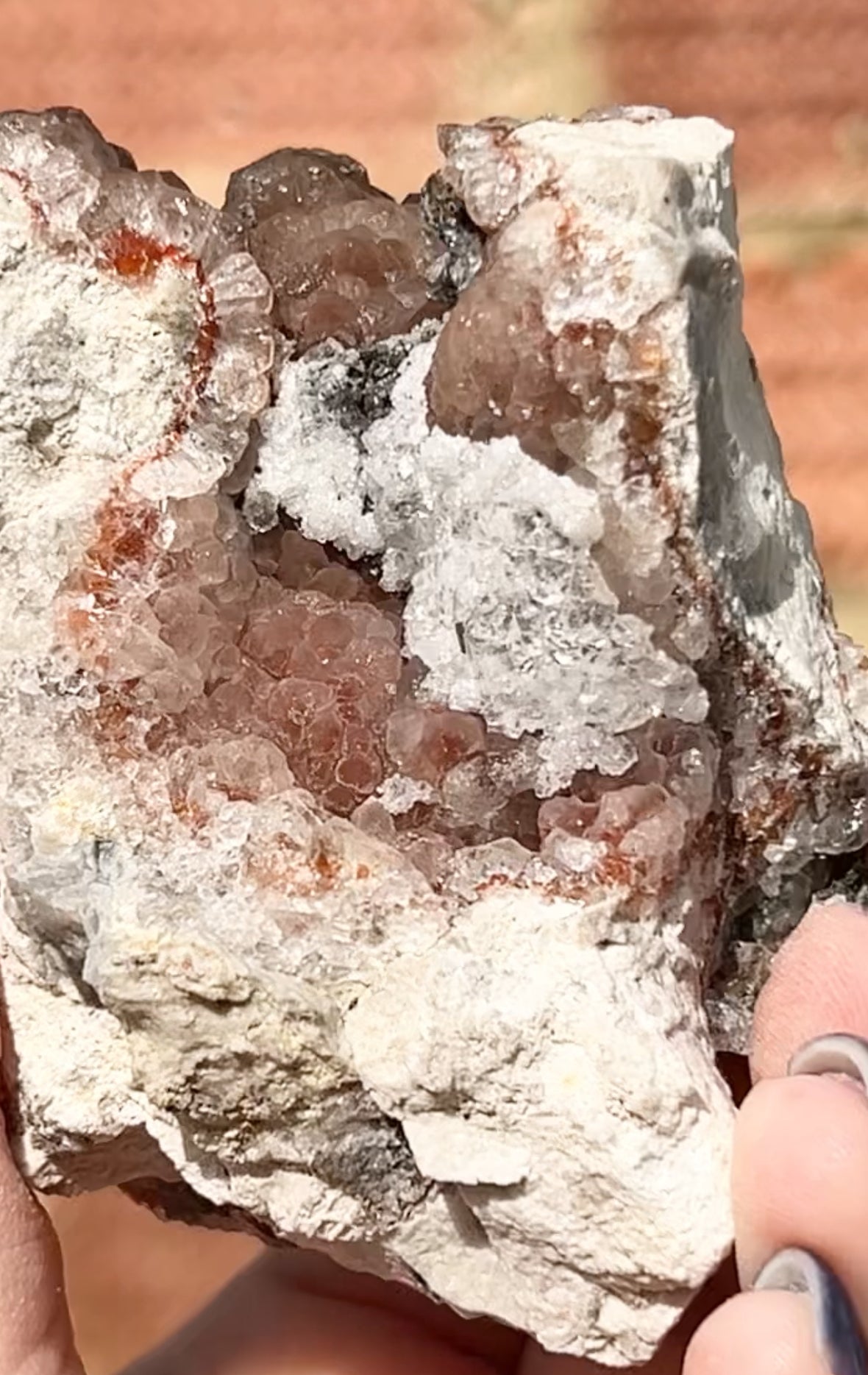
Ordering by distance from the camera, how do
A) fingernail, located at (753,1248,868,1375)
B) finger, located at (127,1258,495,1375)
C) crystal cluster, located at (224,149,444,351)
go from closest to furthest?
fingernail, located at (753,1248,868,1375) → crystal cluster, located at (224,149,444,351) → finger, located at (127,1258,495,1375)

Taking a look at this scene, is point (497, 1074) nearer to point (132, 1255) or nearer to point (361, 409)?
point (361, 409)

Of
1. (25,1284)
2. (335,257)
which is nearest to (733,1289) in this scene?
(25,1284)

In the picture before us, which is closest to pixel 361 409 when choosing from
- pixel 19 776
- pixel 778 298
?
pixel 19 776

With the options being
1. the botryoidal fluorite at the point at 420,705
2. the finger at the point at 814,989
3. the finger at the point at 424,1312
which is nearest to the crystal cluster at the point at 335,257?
the botryoidal fluorite at the point at 420,705

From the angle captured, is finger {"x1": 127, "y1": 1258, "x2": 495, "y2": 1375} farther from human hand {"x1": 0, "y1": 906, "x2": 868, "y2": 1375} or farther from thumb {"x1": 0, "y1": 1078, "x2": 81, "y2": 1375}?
thumb {"x1": 0, "y1": 1078, "x2": 81, "y2": 1375}

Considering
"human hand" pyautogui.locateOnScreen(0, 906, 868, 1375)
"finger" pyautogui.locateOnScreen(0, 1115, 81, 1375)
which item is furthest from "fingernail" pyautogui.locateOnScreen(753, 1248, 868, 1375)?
"finger" pyautogui.locateOnScreen(0, 1115, 81, 1375)

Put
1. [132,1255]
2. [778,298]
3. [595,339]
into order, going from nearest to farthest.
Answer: [595,339] < [778,298] < [132,1255]
